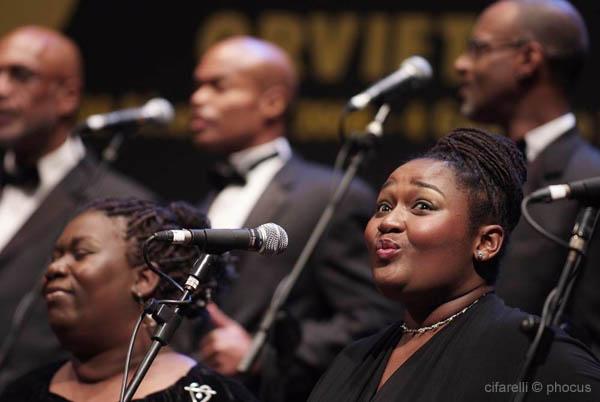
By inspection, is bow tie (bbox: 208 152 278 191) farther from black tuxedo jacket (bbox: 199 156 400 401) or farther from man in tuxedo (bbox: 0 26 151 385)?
man in tuxedo (bbox: 0 26 151 385)

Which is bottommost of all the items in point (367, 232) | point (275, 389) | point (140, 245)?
point (275, 389)

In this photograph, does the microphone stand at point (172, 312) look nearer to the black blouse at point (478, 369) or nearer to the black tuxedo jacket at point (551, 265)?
the black blouse at point (478, 369)

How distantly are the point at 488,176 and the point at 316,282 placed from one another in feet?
6.36

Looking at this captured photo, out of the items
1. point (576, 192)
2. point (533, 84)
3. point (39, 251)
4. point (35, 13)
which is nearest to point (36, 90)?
point (35, 13)

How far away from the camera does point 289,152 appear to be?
5566mm

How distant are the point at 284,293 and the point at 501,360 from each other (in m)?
1.51

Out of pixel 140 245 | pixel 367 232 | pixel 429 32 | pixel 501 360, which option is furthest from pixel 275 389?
pixel 429 32

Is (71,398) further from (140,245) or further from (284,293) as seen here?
(284,293)

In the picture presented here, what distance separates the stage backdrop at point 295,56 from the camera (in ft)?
18.9

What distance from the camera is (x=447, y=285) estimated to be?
10.1 ft

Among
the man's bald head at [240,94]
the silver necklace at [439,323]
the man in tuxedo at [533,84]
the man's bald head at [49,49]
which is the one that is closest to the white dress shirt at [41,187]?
the man's bald head at [49,49]

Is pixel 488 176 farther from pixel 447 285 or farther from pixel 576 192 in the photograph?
pixel 576 192

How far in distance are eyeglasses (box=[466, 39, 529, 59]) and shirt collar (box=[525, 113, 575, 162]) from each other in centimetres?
35

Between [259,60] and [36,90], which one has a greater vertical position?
[259,60]
